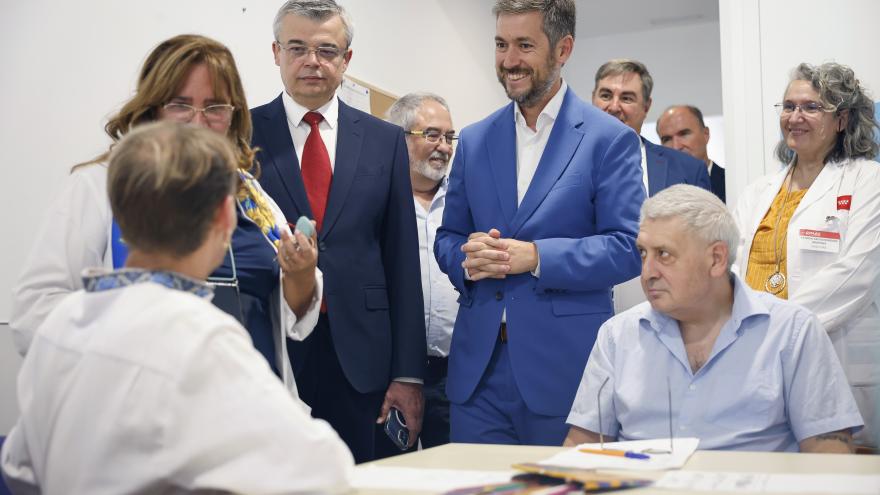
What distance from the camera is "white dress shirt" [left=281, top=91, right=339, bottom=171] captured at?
2.85m

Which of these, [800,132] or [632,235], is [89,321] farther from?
[800,132]

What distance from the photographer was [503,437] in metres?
2.73

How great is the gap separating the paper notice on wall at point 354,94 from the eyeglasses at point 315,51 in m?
1.84

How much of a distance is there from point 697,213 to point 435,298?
1446mm

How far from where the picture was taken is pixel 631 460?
1813mm

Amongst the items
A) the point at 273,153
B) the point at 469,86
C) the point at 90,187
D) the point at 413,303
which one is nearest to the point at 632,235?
the point at 413,303

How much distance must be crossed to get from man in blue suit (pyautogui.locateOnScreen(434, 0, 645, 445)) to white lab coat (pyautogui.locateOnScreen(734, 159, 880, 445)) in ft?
3.06

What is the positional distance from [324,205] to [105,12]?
1.19 metres

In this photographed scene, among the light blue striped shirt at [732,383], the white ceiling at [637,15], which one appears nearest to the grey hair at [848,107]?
the light blue striped shirt at [732,383]

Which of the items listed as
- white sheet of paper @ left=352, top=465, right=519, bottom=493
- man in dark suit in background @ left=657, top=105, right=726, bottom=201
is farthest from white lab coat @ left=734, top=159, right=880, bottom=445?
man in dark suit in background @ left=657, top=105, right=726, bottom=201

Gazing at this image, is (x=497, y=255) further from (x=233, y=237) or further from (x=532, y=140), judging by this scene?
(x=233, y=237)

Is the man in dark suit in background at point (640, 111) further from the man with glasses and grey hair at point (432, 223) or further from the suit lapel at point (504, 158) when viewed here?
the suit lapel at point (504, 158)

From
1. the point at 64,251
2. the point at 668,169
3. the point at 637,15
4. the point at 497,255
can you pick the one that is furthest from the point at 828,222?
the point at 637,15

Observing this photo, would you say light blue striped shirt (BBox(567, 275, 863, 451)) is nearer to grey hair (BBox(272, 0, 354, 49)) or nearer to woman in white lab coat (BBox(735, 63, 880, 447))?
woman in white lab coat (BBox(735, 63, 880, 447))
